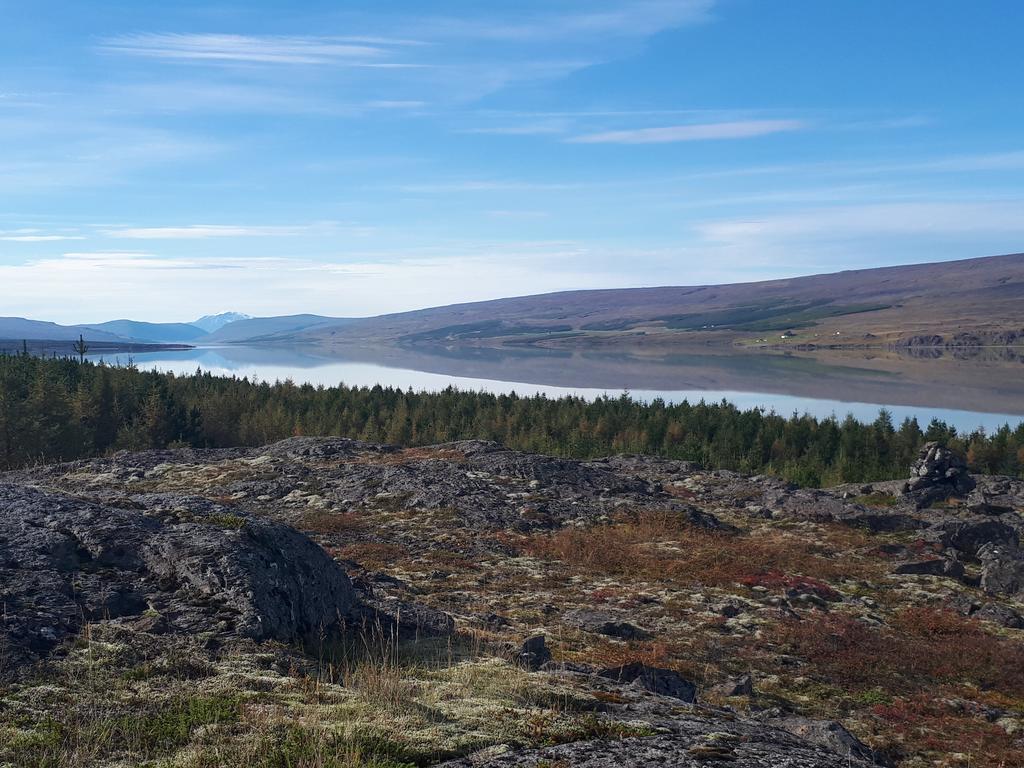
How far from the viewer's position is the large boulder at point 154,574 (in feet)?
27.1

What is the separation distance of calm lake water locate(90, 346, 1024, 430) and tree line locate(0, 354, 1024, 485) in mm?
7719

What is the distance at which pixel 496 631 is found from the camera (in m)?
12.7

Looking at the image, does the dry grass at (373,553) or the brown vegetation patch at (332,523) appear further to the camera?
the brown vegetation patch at (332,523)

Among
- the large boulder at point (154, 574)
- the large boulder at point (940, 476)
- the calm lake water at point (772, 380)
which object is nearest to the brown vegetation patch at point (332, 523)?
the large boulder at point (154, 574)

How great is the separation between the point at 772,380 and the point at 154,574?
9726cm

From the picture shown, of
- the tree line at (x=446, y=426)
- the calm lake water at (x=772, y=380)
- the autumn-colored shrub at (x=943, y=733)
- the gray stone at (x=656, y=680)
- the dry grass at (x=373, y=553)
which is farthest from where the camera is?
the calm lake water at (x=772, y=380)

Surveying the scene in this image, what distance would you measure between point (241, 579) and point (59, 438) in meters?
35.4

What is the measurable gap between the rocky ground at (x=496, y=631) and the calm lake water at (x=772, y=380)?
32270 mm

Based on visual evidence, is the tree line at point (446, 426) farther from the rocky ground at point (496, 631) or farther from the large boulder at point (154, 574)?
the large boulder at point (154, 574)

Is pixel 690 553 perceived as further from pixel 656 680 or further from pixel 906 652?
pixel 656 680

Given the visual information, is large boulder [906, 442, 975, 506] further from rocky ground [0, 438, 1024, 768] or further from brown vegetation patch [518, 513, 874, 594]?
brown vegetation patch [518, 513, 874, 594]

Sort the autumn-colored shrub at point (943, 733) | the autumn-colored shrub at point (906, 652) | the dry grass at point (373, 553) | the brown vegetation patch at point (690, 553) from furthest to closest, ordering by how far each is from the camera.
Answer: the brown vegetation patch at point (690, 553) → the dry grass at point (373, 553) → the autumn-colored shrub at point (906, 652) → the autumn-colored shrub at point (943, 733)

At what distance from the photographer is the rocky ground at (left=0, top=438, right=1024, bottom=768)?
20.6 feet

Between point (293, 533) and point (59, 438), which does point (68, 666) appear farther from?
point (59, 438)
